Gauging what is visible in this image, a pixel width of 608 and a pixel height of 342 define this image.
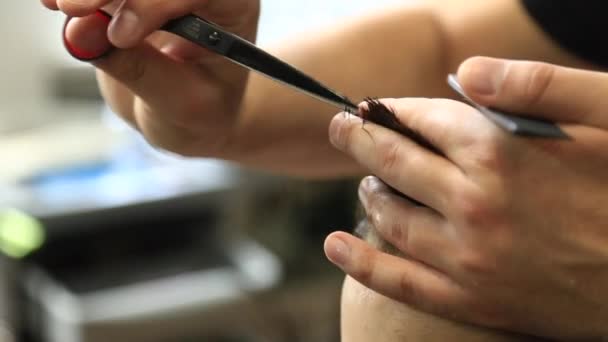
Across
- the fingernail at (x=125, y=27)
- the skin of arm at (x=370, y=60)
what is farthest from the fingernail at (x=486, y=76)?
the skin of arm at (x=370, y=60)

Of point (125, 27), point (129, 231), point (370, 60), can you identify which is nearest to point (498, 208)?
point (125, 27)

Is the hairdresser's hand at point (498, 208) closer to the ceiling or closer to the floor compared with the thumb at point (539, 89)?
closer to the floor

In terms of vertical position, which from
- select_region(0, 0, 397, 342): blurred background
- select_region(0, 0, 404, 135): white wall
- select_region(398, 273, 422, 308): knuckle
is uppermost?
select_region(398, 273, 422, 308): knuckle

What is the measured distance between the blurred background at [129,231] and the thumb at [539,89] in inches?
52.7

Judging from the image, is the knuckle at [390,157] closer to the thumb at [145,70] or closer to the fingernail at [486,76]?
the fingernail at [486,76]

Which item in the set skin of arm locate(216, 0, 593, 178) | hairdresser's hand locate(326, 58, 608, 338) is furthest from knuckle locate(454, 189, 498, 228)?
skin of arm locate(216, 0, 593, 178)

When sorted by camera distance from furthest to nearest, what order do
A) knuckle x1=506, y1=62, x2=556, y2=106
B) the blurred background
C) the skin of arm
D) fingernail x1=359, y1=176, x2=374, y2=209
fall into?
the blurred background, the skin of arm, fingernail x1=359, y1=176, x2=374, y2=209, knuckle x1=506, y1=62, x2=556, y2=106

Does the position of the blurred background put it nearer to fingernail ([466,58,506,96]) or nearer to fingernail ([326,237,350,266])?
fingernail ([326,237,350,266])

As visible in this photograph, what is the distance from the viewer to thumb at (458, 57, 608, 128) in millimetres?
428

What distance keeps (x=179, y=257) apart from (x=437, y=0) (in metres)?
1.12

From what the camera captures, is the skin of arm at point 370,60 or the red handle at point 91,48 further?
the skin of arm at point 370,60

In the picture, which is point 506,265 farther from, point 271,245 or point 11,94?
point 11,94

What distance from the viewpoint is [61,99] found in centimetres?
216

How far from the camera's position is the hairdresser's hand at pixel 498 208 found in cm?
44
